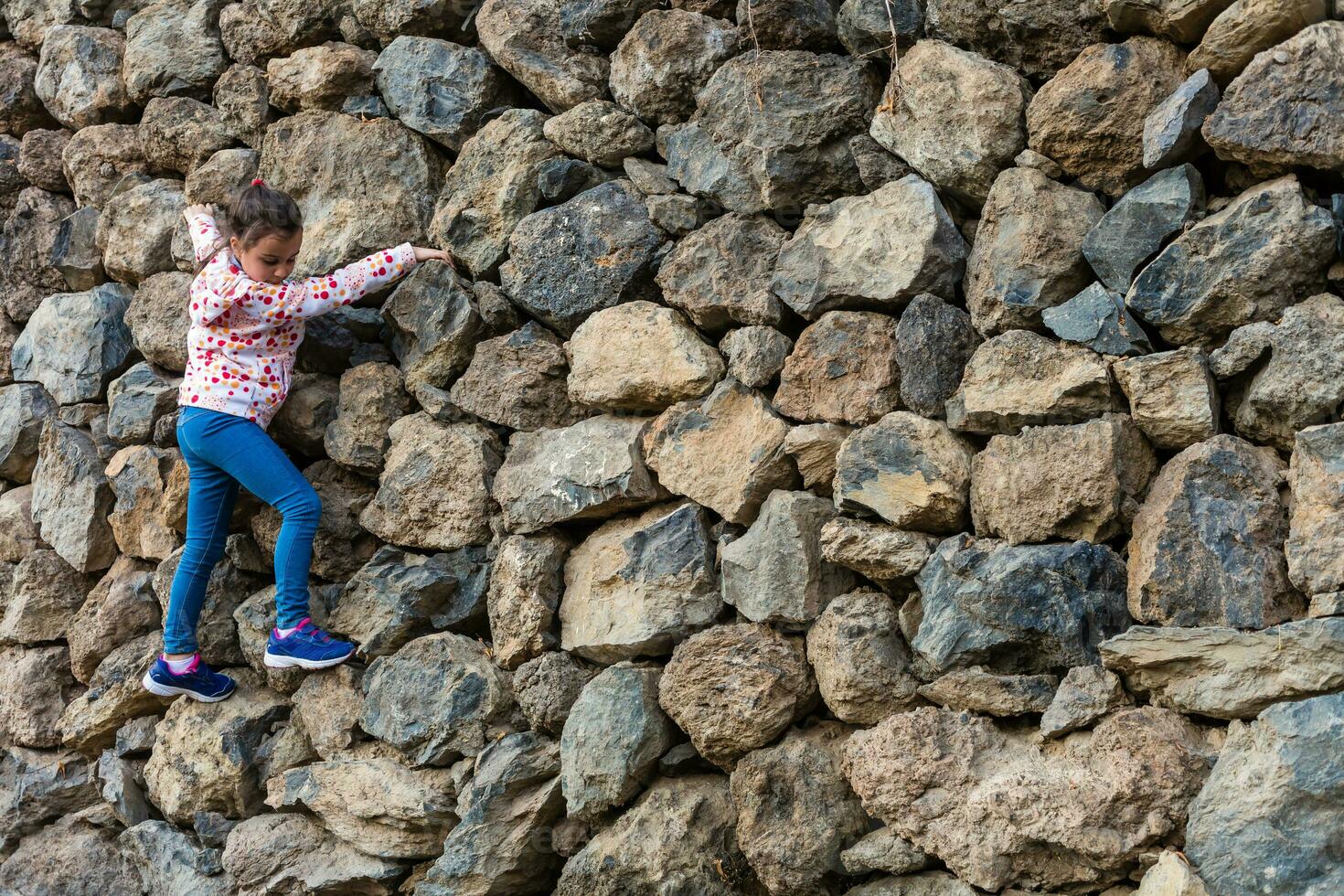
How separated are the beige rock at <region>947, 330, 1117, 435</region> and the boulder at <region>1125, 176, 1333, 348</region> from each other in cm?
17

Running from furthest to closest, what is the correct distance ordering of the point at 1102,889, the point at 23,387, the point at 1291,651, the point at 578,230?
the point at 23,387, the point at 578,230, the point at 1102,889, the point at 1291,651

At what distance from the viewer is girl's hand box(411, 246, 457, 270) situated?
354cm

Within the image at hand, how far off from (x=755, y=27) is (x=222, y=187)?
1.89 meters

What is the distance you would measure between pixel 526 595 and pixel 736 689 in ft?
2.25

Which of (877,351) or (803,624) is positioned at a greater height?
(877,351)

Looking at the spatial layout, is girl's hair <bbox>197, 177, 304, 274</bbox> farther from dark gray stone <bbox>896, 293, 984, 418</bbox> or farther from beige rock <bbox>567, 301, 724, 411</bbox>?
dark gray stone <bbox>896, 293, 984, 418</bbox>

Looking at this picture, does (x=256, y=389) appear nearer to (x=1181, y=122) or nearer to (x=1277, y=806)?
(x=1181, y=122)

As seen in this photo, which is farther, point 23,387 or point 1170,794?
point 23,387

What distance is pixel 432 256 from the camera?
3543 millimetres

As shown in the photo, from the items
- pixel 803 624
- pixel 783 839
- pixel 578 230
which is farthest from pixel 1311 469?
pixel 578 230

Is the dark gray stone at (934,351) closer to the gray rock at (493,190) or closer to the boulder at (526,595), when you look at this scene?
the boulder at (526,595)

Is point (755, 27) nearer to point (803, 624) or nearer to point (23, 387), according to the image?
point (803, 624)

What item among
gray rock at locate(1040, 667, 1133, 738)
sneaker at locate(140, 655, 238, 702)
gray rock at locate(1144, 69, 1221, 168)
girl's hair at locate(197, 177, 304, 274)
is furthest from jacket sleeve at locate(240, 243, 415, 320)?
gray rock at locate(1040, 667, 1133, 738)

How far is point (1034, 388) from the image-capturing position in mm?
2709
